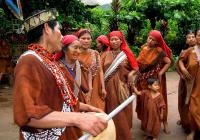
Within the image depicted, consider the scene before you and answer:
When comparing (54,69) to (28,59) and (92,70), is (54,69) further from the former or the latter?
(92,70)

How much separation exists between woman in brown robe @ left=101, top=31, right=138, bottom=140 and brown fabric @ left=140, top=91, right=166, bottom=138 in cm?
48

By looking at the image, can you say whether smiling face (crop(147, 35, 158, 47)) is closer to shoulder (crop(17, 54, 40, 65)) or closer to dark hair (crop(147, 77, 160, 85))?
dark hair (crop(147, 77, 160, 85))

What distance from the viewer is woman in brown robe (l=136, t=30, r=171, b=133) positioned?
6.70 m

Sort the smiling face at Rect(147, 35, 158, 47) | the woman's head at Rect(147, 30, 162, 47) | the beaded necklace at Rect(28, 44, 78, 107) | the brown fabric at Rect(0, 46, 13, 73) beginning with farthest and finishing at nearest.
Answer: the brown fabric at Rect(0, 46, 13, 73), the smiling face at Rect(147, 35, 158, 47), the woman's head at Rect(147, 30, 162, 47), the beaded necklace at Rect(28, 44, 78, 107)

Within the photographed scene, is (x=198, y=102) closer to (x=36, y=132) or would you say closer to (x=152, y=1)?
(x=36, y=132)

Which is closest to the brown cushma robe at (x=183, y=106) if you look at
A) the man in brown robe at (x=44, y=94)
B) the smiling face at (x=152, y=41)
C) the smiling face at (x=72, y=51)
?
the smiling face at (x=152, y=41)

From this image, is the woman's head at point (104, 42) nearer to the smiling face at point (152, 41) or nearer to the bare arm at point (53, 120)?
the smiling face at point (152, 41)

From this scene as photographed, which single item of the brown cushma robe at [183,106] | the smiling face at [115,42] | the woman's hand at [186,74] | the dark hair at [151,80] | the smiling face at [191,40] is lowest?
the brown cushma robe at [183,106]

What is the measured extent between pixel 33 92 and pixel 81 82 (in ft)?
8.41

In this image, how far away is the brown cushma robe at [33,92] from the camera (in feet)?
7.48

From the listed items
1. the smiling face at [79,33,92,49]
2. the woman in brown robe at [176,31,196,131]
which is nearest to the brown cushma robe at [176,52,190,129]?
the woman in brown robe at [176,31,196,131]

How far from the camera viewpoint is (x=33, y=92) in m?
2.34

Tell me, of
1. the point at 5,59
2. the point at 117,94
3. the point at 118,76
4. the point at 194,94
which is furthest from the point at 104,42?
the point at 5,59

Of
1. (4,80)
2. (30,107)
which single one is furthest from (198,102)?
(4,80)
